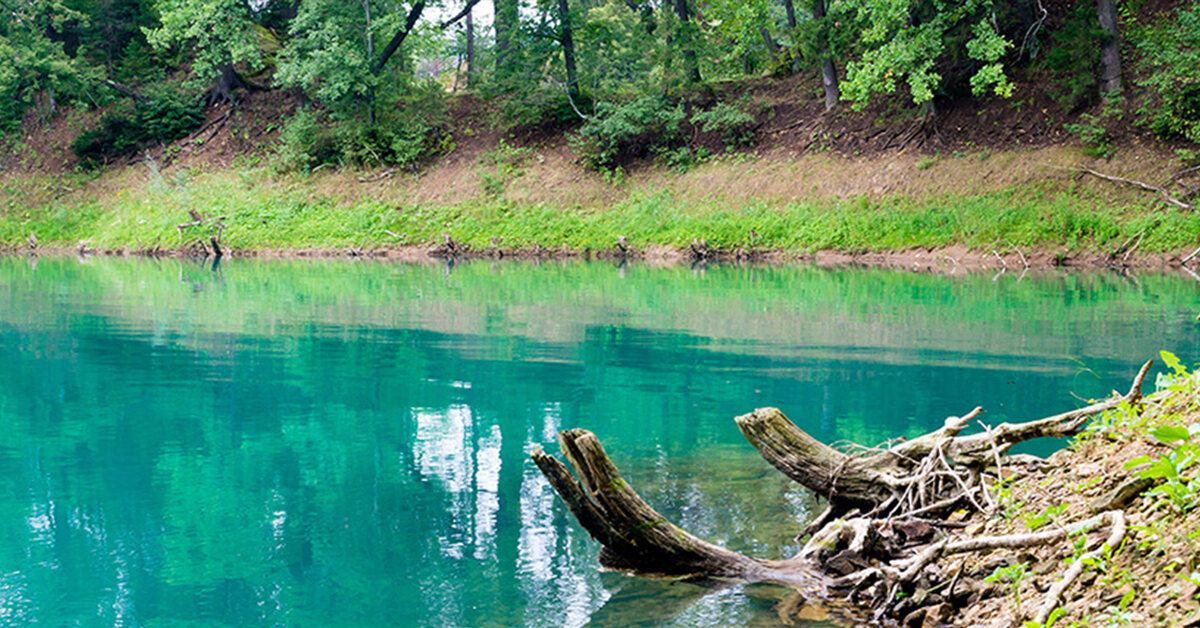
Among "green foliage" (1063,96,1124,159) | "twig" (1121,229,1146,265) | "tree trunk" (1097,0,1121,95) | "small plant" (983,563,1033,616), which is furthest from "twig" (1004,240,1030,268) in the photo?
"small plant" (983,563,1033,616)

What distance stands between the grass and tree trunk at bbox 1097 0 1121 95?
12.5 ft

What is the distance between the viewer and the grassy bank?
27281mm

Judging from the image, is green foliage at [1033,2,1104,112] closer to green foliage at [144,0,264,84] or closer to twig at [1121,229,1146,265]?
twig at [1121,229,1146,265]

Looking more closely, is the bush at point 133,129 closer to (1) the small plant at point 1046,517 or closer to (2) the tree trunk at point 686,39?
(2) the tree trunk at point 686,39

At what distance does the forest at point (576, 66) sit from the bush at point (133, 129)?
0.25 feet

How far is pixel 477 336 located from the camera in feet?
52.1

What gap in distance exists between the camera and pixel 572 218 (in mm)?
35750

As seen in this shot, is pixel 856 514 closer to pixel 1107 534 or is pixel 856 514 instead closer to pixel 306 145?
pixel 1107 534

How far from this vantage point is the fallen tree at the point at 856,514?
511 centimetres

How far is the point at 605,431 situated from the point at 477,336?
22.5ft

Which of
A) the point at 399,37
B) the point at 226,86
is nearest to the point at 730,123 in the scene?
the point at 399,37

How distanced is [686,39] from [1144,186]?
672 inches

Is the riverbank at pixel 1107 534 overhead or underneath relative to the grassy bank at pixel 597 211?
underneath

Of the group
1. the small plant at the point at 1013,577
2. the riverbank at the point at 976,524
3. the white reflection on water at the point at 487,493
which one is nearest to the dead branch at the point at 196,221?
the white reflection on water at the point at 487,493
